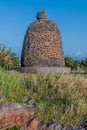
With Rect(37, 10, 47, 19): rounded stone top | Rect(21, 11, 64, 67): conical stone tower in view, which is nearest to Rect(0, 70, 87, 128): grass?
Rect(21, 11, 64, 67): conical stone tower

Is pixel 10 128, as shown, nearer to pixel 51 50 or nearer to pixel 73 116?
pixel 73 116

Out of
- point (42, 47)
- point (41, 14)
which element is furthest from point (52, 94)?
point (41, 14)

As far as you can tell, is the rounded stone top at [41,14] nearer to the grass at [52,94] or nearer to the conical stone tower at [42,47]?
the conical stone tower at [42,47]

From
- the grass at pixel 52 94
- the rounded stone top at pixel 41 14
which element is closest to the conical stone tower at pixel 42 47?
the rounded stone top at pixel 41 14

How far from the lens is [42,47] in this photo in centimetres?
1730

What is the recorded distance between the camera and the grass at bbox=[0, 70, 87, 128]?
8.92 meters

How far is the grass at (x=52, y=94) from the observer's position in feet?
29.3

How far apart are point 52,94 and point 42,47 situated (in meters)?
7.50

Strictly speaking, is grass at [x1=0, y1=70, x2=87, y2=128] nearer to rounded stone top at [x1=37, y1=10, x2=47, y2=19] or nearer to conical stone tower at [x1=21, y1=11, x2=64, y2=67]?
conical stone tower at [x1=21, y1=11, x2=64, y2=67]

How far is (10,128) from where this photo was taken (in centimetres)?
845

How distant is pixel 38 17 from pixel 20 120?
10240 millimetres

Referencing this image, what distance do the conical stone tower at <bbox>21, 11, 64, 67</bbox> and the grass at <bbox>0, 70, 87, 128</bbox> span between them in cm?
613

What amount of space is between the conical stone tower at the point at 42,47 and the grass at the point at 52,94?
6.13 m

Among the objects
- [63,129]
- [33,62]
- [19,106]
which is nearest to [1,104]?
[19,106]
